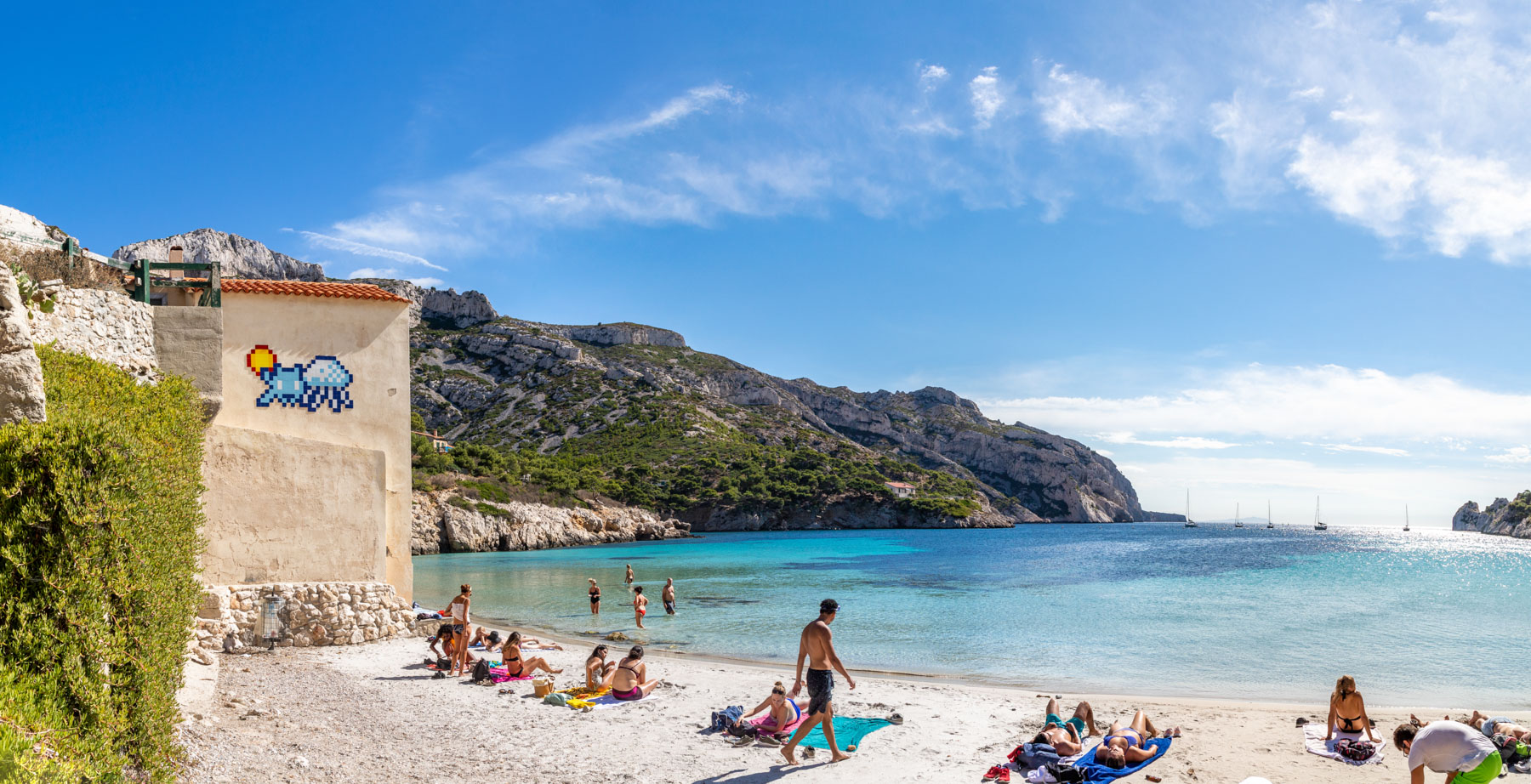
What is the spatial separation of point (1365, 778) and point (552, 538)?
2247 inches

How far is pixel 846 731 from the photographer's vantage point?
8609mm

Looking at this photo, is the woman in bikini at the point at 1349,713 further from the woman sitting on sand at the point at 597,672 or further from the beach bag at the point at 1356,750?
the woman sitting on sand at the point at 597,672

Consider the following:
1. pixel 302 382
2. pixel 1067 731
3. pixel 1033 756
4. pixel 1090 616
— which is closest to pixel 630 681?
pixel 1033 756

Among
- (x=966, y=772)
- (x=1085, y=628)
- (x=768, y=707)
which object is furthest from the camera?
(x=1085, y=628)

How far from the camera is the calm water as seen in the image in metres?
14.6

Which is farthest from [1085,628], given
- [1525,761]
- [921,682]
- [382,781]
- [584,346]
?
[584,346]

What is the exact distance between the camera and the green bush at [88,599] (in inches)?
163

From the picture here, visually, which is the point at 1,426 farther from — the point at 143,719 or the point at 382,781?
the point at 382,781

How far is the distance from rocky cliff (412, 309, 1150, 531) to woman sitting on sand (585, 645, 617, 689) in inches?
2636

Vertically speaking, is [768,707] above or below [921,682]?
above

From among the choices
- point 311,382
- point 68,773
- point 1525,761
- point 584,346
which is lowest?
point 1525,761

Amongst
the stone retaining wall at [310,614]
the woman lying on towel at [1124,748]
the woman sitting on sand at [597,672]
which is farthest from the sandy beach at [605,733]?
the woman sitting on sand at [597,672]

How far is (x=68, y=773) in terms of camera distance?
321 centimetres

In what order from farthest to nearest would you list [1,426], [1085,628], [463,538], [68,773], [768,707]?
[463,538]
[1085,628]
[768,707]
[1,426]
[68,773]
